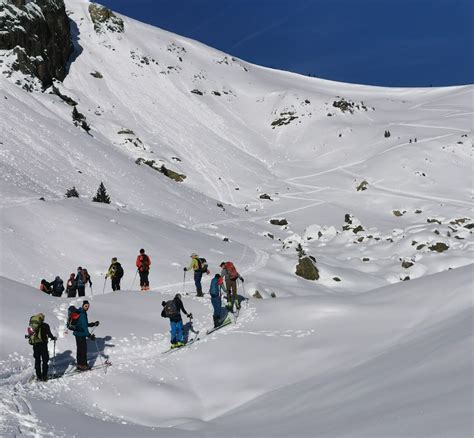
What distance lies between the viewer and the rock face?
49344mm

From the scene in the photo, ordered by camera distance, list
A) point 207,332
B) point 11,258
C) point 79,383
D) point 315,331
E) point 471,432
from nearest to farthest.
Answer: point 471,432, point 79,383, point 315,331, point 207,332, point 11,258

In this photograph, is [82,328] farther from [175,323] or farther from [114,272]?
[114,272]

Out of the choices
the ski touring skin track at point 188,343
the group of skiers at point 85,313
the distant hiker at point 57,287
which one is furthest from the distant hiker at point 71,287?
the ski touring skin track at point 188,343

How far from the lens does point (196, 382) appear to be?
1117 cm

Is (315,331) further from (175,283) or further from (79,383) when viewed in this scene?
(175,283)

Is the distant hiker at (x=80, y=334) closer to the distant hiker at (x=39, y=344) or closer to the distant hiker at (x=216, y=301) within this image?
the distant hiker at (x=39, y=344)

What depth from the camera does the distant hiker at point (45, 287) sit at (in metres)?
17.8

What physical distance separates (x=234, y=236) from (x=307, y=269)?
29.4 ft

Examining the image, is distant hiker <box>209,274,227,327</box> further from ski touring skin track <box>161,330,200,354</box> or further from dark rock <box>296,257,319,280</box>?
dark rock <box>296,257,319,280</box>

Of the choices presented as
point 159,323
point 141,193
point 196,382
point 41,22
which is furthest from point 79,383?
point 41,22

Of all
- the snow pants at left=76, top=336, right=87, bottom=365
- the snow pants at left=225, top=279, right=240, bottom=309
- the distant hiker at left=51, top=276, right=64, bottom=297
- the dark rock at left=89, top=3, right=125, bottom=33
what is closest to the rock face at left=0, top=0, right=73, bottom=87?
the dark rock at left=89, top=3, right=125, bottom=33

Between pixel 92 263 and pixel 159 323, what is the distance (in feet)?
25.4

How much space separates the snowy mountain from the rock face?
0.45 meters

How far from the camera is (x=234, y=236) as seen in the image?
33906 millimetres
